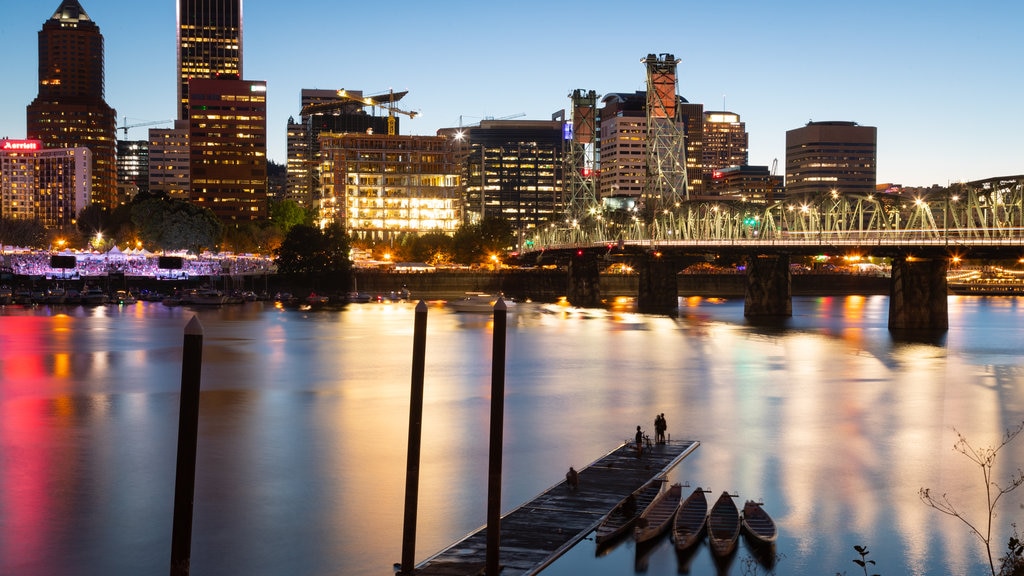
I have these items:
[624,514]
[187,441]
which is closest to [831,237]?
[624,514]

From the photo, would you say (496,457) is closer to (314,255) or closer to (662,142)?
(662,142)

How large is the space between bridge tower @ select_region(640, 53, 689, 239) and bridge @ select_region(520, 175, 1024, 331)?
7.64 feet

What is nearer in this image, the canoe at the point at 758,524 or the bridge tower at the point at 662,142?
the canoe at the point at 758,524

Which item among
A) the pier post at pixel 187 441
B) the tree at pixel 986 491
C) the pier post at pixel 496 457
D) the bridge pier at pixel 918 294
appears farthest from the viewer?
the bridge pier at pixel 918 294

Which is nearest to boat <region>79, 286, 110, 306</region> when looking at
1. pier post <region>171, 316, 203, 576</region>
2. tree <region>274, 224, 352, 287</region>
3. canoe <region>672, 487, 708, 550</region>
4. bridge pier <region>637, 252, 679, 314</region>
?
tree <region>274, 224, 352, 287</region>

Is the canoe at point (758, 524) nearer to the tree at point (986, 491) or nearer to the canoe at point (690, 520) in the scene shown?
the canoe at point (690, 520)

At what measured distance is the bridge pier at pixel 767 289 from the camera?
147 m

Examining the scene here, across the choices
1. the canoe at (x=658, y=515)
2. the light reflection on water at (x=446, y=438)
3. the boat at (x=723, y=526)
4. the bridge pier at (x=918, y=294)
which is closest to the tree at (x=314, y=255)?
the light reflection on water at (x=446, y=438)

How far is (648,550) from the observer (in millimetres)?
31828

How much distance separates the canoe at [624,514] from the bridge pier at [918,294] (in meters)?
87.1

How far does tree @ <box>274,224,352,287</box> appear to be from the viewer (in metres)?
190

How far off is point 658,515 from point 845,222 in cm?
10560

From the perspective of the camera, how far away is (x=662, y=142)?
17888 cm

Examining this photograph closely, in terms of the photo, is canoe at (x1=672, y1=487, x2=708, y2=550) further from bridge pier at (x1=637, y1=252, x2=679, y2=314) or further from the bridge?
bridge pier at (x1=637, y1=252, x2=679, y2=314)
